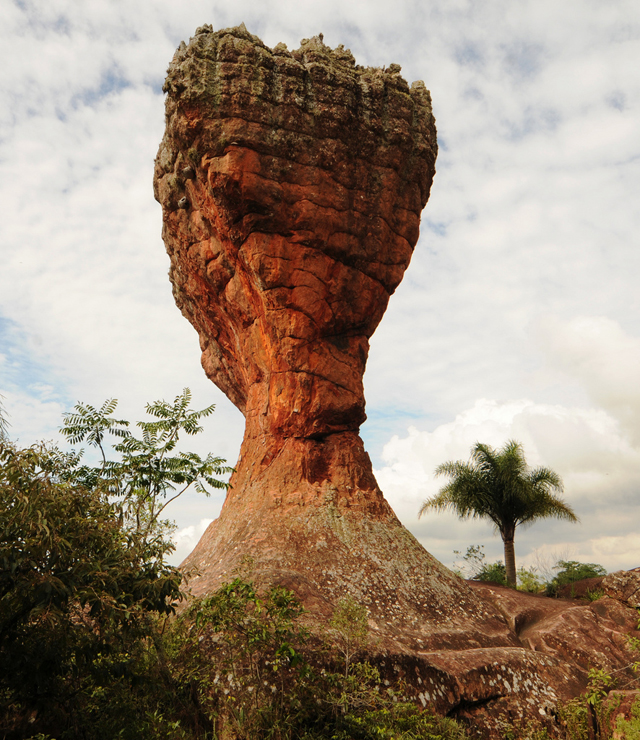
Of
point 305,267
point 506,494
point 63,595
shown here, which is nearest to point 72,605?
point 63,595

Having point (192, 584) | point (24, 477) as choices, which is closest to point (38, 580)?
point (24, 477)

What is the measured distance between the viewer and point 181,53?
19.8 meters

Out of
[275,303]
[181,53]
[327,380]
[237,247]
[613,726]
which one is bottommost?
[613,726]

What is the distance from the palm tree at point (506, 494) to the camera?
2634 cm

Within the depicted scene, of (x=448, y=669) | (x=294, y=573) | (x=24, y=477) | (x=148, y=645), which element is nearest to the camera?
(x=24, y=477)

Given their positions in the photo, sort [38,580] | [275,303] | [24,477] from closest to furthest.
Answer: [38,580], [24,477], [275,303]

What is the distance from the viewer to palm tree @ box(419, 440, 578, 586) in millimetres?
26344

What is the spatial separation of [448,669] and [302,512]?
21.6ft

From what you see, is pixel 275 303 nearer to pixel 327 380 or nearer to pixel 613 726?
pixel 327 380

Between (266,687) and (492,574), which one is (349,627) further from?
(492,574)

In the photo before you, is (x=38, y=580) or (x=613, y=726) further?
(x=613, y=726)

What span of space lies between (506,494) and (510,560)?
9.65ft

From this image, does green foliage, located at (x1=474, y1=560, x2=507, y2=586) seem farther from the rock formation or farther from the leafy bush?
the leafy bush

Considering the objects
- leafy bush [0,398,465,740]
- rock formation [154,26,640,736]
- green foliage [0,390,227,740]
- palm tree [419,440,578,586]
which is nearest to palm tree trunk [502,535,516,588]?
palm tree [419,440,578,586]
